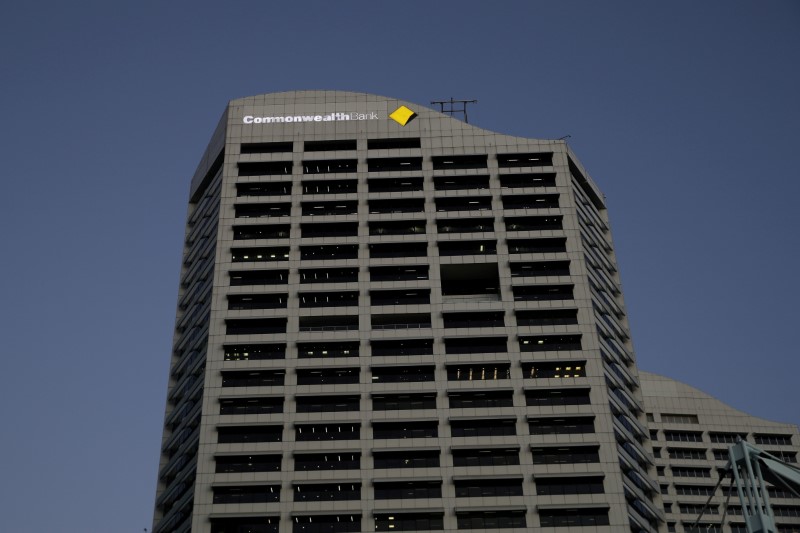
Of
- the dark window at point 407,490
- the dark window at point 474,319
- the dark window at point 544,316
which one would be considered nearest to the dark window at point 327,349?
the dark window at point 474,319

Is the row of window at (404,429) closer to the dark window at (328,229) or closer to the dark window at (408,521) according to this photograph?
the dark window at (408,521)

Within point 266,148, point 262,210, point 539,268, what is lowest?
point 539,268

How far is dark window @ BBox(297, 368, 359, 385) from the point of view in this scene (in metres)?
124

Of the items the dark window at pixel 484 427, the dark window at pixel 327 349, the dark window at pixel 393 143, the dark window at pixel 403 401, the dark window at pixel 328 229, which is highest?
the dark window at pixel 393 143

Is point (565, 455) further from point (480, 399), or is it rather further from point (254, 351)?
point (254, 351)

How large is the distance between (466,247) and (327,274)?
746 inches

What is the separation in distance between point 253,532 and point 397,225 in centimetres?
4572

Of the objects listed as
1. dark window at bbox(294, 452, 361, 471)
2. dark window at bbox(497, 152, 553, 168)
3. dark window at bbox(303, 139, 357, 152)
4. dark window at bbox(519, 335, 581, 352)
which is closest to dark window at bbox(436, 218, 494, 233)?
dark window at bbox(497, 152, 553, 168)

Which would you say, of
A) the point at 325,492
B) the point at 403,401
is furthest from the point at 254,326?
the point at 325,492

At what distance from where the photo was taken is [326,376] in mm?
124500

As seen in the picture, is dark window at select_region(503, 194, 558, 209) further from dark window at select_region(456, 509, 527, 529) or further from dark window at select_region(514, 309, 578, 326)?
dark window at select_region(456, 509, 527, 529)

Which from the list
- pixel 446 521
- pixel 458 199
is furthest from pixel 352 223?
pixel 446 521

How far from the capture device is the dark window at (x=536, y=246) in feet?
443

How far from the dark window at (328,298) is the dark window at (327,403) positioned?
535 inches
